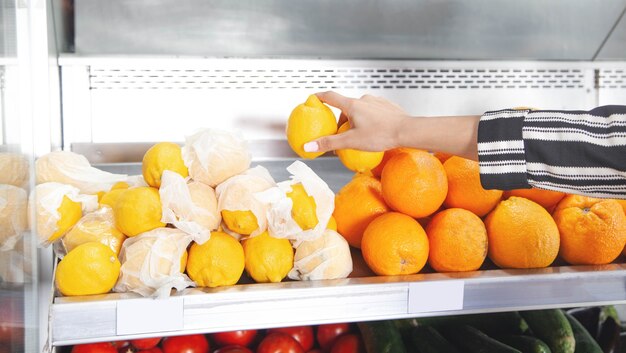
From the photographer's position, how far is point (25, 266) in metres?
0.94

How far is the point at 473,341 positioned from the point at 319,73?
0.81 m

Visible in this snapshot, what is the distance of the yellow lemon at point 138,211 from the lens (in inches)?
42.3

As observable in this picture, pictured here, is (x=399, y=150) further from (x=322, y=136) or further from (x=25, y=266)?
(x=25, y=266)

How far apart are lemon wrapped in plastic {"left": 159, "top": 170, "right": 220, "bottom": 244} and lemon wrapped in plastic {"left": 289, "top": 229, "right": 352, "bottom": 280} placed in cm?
17

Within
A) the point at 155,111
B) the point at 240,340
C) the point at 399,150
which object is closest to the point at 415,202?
the point at 399,150

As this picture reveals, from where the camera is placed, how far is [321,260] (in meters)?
1.12

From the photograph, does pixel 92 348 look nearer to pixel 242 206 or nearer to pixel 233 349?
pixel 233 349

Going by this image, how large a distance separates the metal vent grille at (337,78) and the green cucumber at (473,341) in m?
0.69

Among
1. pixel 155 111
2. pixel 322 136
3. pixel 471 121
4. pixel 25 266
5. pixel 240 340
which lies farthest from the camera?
pixel 155 111

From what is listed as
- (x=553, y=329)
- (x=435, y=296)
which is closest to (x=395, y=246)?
(x=435, y=296)

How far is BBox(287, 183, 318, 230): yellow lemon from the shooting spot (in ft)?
3.70

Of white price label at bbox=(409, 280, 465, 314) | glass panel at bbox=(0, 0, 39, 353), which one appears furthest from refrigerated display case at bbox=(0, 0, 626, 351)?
glass panel at bbox=(0, 0, 39, 353)

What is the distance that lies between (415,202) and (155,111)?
796mm

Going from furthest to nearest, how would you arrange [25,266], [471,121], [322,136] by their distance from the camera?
[322,136] < [471,121] < [25,266]
